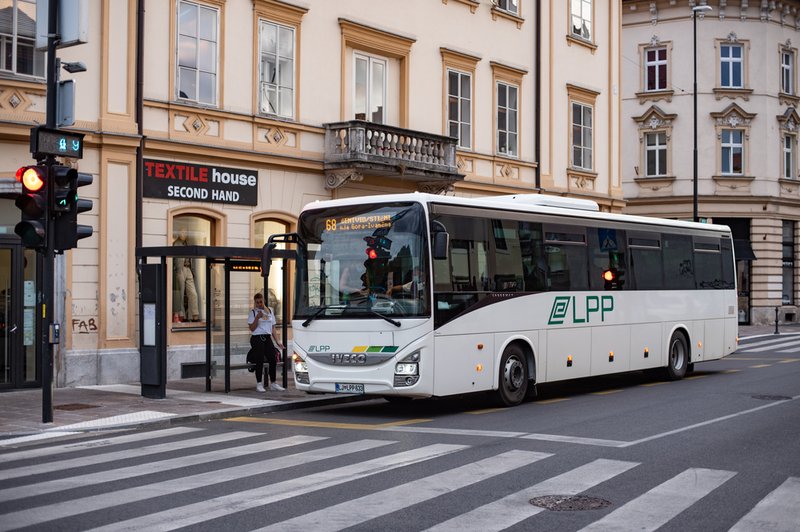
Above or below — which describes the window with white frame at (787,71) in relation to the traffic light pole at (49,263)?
above

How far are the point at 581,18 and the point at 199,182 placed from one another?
53.5ft

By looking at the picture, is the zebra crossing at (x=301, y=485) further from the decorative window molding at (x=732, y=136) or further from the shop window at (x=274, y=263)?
the decorative window molding at (x=732, y=136)

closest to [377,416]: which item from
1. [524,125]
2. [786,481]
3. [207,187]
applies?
[786,481]

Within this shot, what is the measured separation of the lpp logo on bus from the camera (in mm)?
16734

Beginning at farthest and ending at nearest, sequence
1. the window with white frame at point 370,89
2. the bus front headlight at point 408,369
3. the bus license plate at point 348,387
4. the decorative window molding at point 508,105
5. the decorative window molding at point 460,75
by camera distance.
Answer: the decorative window molding at point 508,105
the decorative window molding at point 460,75
the window with white frame at point 370,89
the bus license plate at point 348,387
the bus front headlight at point 408,369

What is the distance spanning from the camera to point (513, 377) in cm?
1581

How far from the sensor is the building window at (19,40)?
58.7 ft

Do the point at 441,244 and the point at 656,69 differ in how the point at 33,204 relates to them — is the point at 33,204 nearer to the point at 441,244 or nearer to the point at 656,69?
the point at 441,244

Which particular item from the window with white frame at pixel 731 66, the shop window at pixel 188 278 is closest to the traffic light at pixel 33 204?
the shop window at pixel 188 278

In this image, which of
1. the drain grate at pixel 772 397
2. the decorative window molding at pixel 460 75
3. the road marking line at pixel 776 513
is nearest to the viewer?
the road marking line at pixel 776 513

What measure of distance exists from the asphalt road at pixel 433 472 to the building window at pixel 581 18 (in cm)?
1888

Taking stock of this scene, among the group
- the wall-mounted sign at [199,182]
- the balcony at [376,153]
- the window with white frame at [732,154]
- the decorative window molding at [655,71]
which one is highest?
the decorative window molding at [655,71]

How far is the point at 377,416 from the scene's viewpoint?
14641 millimetres

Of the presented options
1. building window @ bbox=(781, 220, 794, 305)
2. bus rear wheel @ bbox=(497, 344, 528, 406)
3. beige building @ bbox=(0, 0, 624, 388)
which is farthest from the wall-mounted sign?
building window @ bbox=(781, 220, 794, 305)
